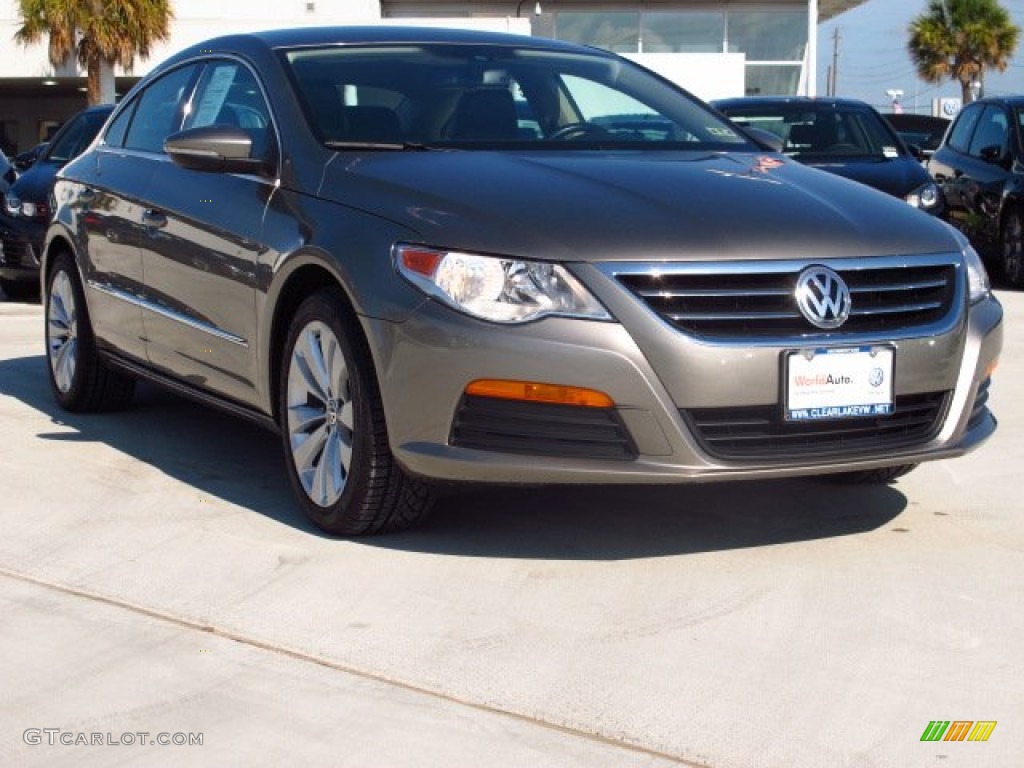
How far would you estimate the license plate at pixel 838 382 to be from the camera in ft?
15.3

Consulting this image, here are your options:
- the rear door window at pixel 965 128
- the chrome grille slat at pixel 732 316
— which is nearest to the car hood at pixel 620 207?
the chrome grille slat at pixel 732 316

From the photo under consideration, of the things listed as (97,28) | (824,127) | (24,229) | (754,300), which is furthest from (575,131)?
(97,28)

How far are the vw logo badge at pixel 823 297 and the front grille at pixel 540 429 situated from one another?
0.59 m

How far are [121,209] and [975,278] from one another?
313 centimetres

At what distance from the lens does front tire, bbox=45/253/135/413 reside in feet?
23.5

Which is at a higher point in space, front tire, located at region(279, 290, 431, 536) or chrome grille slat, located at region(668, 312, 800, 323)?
chrome grille slat, located at region(668, 312, 800, 323)

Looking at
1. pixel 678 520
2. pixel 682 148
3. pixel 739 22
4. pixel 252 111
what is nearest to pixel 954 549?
pixel 678 520

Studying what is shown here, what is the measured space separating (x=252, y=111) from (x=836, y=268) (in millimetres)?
2154

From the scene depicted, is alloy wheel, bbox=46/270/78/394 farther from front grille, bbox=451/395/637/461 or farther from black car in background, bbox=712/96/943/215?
black car in background, bbox=712/96/943/215

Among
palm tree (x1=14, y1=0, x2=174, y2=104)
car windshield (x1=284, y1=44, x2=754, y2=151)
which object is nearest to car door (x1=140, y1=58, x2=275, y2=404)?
car windshield (x1=284, y1=44, x2=754, y2=151)

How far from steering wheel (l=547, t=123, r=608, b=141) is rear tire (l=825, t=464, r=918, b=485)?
54.7 inches

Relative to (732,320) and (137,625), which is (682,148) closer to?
(732,320)

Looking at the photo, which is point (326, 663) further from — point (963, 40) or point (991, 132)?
point (963, 40)

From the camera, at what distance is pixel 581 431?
4.65 metres
